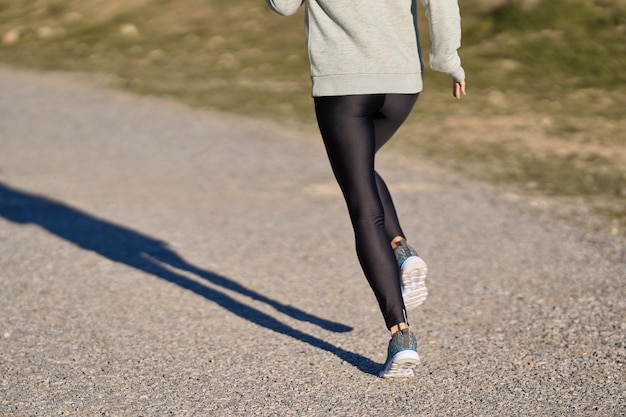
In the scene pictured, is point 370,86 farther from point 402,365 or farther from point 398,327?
point 402,365

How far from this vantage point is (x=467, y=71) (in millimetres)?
13430

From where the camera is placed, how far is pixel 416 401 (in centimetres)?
372

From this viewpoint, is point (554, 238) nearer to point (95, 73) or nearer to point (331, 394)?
point (331, 394)

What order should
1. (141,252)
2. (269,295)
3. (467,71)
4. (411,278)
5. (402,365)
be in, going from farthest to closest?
(467,71), (141,252), (269,295), (411,278), (402,365)

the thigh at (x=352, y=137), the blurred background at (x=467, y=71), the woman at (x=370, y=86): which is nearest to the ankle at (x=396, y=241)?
the woman at (x=370, y=86)

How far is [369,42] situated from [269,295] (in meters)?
2.01

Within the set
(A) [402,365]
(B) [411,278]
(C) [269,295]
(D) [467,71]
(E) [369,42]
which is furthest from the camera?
(D) [467,71]

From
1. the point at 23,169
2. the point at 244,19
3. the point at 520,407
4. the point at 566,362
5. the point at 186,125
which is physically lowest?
the point at 244,19

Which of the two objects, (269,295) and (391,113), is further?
(269,295)

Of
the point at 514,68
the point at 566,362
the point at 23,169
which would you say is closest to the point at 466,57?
the point at 514,68

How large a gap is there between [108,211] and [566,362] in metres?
4.09

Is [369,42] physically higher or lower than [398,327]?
higher

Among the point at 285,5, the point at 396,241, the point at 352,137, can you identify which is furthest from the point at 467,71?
the point at 352,137

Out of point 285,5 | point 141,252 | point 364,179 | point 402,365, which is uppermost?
point 285,5
